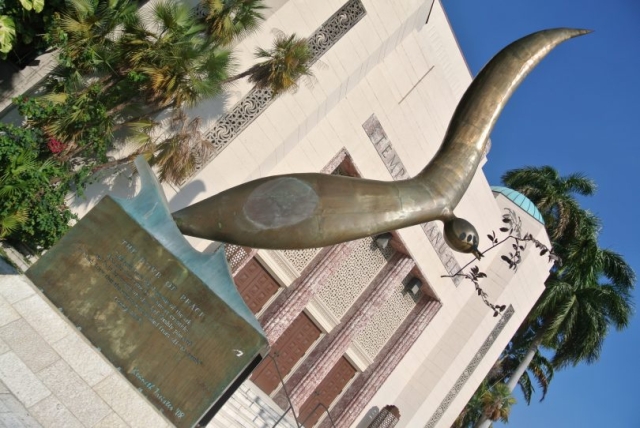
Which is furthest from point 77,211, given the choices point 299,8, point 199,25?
point 299,8

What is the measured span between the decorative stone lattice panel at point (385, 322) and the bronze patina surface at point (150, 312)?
461 inches

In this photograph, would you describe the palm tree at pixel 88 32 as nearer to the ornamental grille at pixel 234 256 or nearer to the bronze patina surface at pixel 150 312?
Answer: the bronze patina surface at pixel 150 312

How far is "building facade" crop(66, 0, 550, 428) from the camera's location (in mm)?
13562

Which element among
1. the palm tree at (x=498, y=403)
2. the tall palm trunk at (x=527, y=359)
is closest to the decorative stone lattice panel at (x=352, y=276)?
the tall palm trunk at (x=527, y=359)

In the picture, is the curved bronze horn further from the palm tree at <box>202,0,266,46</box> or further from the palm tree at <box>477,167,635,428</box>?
the palm tree at <box>477,167,635,428</box>

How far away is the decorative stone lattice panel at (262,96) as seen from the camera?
13016 millimetres

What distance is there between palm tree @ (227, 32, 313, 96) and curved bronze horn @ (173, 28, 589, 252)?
677 cm

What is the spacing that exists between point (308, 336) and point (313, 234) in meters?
11.6

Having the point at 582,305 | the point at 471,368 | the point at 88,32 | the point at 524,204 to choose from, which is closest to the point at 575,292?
the point at 582,305

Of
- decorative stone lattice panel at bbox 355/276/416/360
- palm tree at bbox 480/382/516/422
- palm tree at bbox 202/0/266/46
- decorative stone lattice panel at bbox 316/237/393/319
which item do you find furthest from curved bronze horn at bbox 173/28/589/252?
palm tree at bbox 480/382/516/422

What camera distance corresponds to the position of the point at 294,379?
52.7 feet

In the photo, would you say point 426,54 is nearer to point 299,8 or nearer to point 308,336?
point 299,8

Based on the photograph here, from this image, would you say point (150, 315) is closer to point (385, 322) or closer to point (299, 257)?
point (299, 257)

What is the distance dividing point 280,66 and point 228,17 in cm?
155
